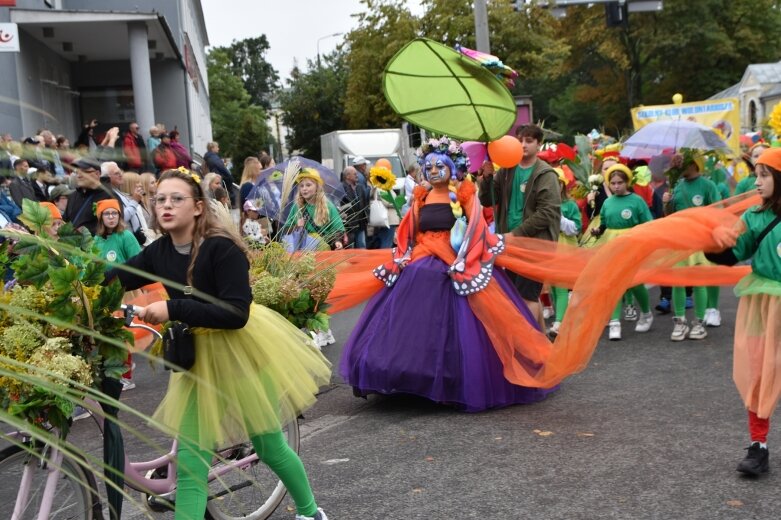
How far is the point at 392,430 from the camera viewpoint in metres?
6.63

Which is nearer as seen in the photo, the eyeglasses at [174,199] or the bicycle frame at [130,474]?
the bicycle frame at [130,474]

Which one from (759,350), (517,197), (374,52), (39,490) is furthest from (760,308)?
(374,52)

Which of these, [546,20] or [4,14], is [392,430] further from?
[546,20]

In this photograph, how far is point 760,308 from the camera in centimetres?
532

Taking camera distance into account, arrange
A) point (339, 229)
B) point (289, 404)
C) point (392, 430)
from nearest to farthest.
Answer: point (289, 404)
point (339, 229)
point (392, 430)

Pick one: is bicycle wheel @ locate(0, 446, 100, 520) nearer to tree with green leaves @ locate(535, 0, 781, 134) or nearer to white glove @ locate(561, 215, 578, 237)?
white glove @ locate(561, 215, 578, 237)

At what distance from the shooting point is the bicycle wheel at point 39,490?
350 centimetres

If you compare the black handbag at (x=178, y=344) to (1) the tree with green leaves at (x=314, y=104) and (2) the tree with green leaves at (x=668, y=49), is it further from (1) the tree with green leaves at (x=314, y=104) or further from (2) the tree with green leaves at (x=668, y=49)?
(1) the tree with green leaves at (x=314, y=104)

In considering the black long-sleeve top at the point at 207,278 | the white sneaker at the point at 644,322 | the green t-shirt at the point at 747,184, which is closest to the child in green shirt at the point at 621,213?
the white sneaker at the point at 644,322

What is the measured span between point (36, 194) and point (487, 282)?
624cm

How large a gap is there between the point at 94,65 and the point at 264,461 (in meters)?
24.7

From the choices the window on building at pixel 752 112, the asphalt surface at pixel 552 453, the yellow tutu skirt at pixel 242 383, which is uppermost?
the window on building at pixel 752 112

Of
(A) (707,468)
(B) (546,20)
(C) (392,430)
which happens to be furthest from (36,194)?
(B) (546,20)

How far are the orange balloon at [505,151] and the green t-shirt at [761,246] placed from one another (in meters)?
3.22
